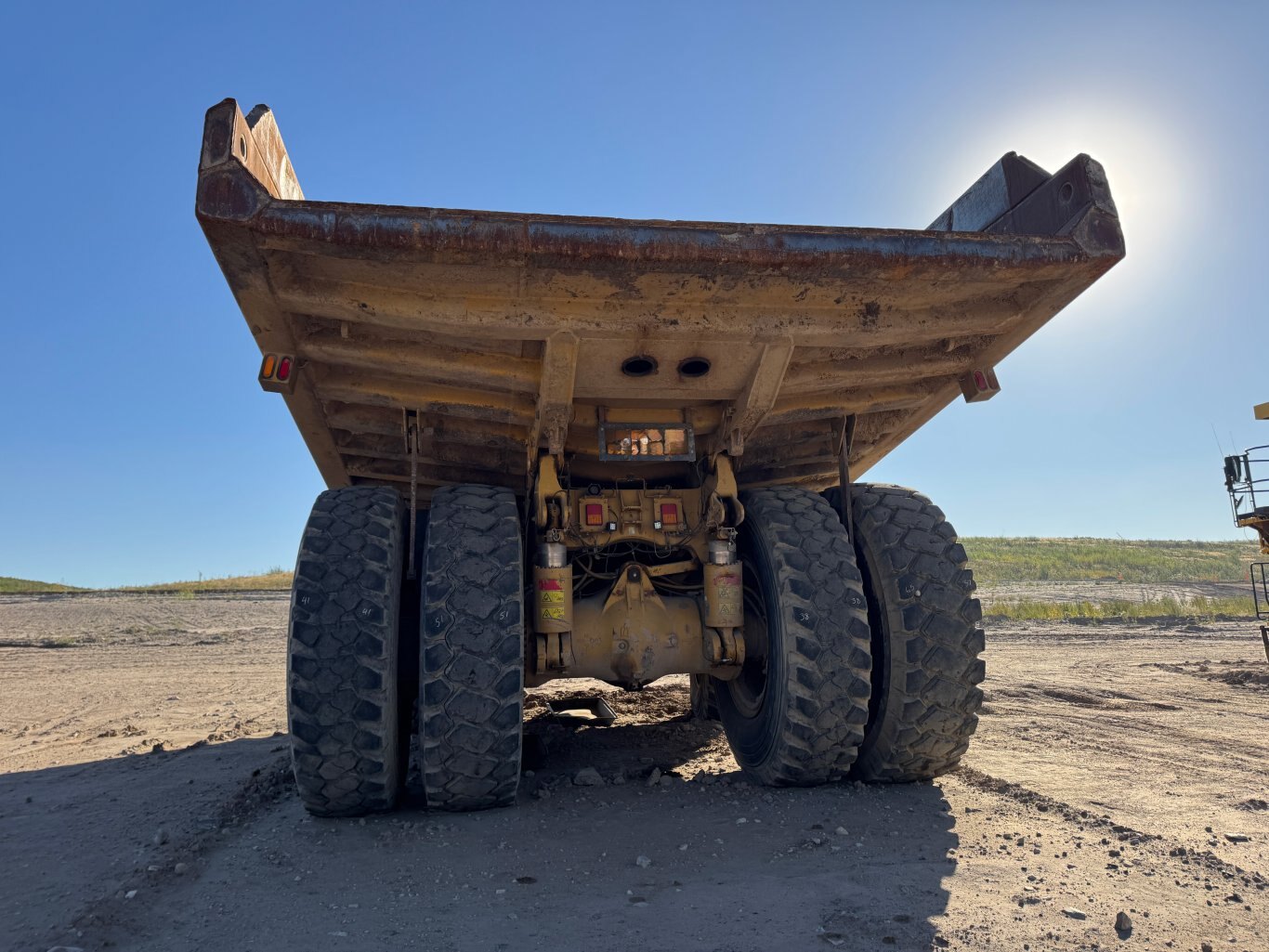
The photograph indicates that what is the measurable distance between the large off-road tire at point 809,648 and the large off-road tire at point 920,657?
0.18 m

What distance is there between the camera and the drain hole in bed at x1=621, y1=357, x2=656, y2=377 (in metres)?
3.60

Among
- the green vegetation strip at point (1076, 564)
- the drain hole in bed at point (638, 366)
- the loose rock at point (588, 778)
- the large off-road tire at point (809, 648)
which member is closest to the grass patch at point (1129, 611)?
the green vegetation strip at point (1076, 564)

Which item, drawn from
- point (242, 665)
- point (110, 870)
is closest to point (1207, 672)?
point (110, 870)

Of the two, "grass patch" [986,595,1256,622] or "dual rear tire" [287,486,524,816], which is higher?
"dual rear tire" [287,486,524,816]

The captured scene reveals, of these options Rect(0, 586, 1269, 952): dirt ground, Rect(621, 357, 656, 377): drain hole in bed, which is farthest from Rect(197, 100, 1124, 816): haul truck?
Rect(0, 586, 1269, 952): dirt ground

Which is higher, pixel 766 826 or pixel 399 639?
pixel 399 639

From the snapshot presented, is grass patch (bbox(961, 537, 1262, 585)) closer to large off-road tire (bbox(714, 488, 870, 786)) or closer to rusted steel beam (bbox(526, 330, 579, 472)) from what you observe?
large off-road tire (bbox(714, 488, 870, 786))

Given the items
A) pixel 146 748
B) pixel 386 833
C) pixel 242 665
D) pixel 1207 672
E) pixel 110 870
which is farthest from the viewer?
pixel 242 665

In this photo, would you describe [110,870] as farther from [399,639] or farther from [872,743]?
[872,743]

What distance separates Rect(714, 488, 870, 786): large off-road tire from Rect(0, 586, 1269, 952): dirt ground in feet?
0.69

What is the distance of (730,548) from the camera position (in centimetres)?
400

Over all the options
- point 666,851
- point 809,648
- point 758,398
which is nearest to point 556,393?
point 758,398

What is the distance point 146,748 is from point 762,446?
4.45 meters

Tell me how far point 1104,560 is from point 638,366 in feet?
106
